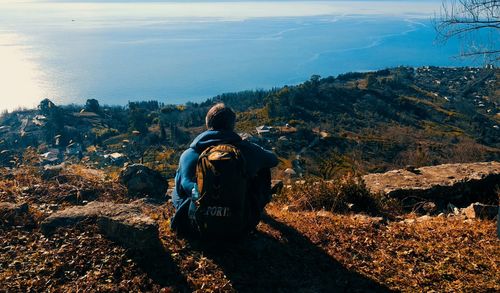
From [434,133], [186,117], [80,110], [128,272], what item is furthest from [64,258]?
[80,110]

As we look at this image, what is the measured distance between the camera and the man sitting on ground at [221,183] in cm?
402

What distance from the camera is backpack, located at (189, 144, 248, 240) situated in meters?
4.00

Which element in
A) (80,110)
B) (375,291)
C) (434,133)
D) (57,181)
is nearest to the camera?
(375,291)

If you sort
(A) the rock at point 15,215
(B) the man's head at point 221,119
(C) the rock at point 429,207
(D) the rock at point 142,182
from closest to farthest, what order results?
(B) the man's head at point 221,119 → (A) the rock at point 15,215 → (C) the rock at point 429,207 → (D) the rock at point 142,182

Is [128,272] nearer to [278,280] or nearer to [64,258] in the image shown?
[64,258]

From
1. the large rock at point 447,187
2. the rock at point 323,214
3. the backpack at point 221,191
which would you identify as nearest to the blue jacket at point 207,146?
the backpack at point 221,191

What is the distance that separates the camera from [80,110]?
13375 centimetres

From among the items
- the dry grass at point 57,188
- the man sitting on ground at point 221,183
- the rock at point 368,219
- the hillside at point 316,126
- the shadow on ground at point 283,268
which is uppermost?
the man sitting on ground at point 221,183

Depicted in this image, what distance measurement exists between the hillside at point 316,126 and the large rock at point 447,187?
→ 49.9m

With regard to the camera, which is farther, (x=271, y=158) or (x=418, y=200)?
(x=418, y=200)

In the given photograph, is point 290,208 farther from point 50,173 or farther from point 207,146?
point 50,173

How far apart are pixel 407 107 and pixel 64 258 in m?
118

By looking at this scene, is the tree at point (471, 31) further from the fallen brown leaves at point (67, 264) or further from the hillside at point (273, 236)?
the fallen brown leaves at point (67, 264)

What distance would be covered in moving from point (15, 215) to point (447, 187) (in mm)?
7441
